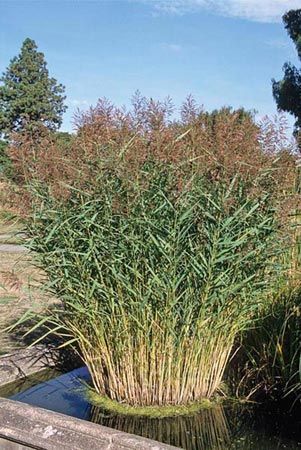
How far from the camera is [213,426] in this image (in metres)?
2.86

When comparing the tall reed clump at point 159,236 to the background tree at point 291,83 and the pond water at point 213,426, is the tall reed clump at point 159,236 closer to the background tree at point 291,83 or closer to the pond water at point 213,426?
the pond water at point 213,426

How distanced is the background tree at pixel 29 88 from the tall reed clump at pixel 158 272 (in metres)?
24.6

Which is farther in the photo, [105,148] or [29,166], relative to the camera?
[29,166]

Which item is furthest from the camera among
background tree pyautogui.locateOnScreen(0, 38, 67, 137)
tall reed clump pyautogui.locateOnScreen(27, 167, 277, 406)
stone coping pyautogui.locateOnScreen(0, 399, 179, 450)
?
background tree pyautogui.locateOnScreen(0, 38, 67, 137)

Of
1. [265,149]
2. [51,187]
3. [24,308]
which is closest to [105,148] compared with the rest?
[51,187]

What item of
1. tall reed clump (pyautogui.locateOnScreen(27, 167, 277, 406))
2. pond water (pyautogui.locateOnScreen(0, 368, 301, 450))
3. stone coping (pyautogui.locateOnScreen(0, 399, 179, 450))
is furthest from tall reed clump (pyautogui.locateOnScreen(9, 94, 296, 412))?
stone coping (pyautogui.locateOnScreen(0, 399, 179, 450))

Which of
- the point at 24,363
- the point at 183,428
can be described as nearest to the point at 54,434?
the point at 183,428

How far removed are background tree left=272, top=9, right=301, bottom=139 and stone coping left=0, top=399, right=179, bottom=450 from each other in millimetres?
16198

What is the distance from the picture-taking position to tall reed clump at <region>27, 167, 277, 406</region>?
267 centimetres

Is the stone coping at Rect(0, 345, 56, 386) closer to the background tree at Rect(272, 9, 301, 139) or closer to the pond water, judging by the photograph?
the pond water

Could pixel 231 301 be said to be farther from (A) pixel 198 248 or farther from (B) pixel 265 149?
(B) pixel 265 149

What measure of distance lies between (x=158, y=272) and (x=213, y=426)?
0.82 m

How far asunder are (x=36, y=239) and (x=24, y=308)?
8.98 ft

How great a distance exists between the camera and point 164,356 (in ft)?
9.17
